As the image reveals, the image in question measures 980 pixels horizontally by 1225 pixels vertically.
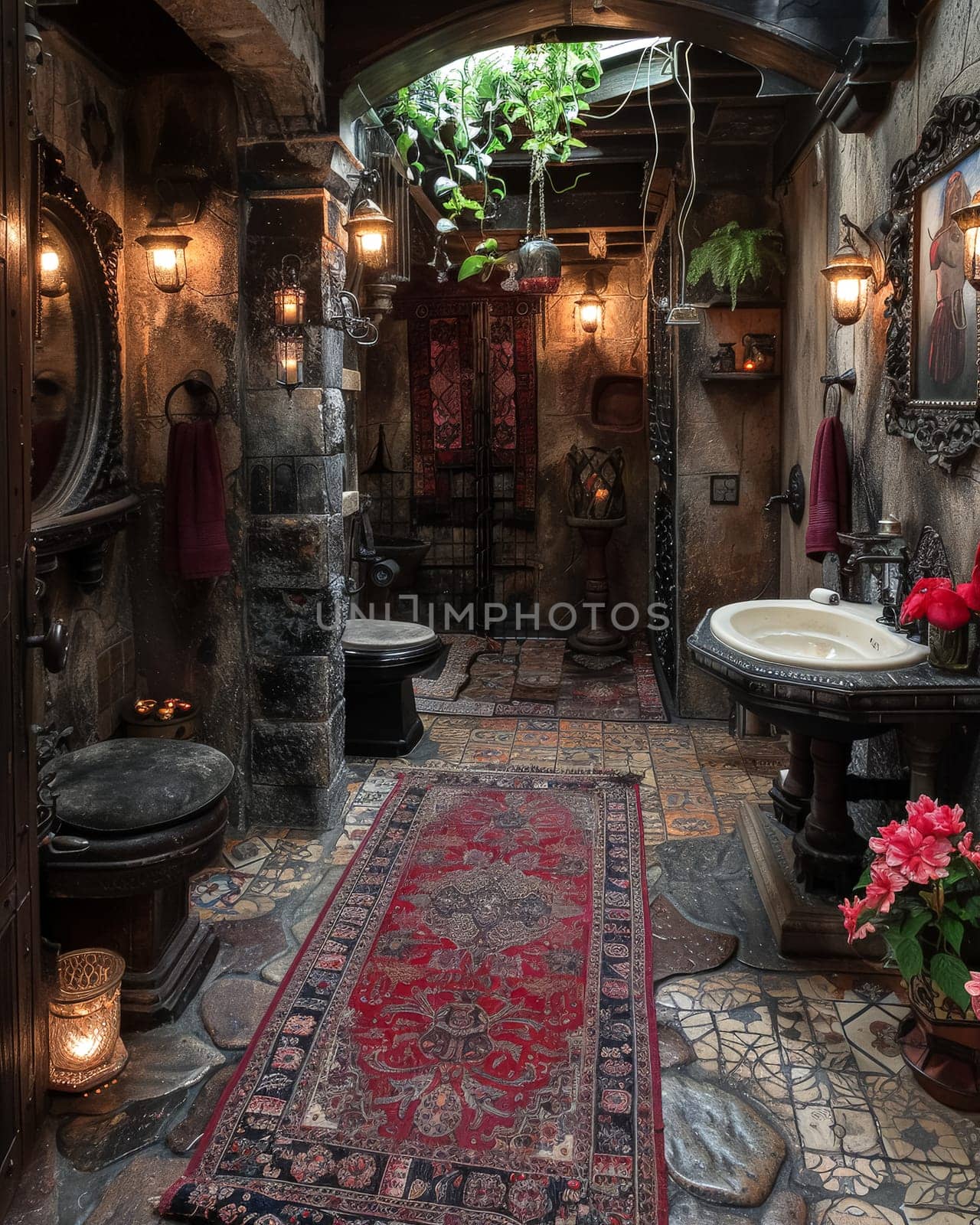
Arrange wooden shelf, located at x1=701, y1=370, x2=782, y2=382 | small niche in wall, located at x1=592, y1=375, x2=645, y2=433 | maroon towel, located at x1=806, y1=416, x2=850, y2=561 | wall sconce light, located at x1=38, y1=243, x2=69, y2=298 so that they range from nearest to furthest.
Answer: wall sconce light, located at x1=38, y1=243, x2=69, y2=298
maroon towel, located at x1=806, y1=416, x2=850, y2=561
wooden shelf, located at x1=701, y1=370, x2=782, y2=382
small niche in wall, located at x1=592, y1=375, x2=645, y2=433

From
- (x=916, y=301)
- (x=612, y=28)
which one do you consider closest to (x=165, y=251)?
(x=612, y=28)

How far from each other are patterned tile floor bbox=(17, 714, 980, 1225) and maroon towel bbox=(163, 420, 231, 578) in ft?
3.85

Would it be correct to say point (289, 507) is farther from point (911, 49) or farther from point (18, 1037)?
point (911, 49)

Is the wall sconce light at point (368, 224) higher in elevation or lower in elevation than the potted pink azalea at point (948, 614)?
higher

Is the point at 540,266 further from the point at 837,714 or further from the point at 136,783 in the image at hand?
the point at 136,783

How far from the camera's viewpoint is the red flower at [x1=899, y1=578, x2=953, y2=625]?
9.42 ft

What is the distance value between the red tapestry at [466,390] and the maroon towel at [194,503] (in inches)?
181

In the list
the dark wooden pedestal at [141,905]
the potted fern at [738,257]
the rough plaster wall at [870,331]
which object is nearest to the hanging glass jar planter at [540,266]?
the potted fern at [738,257]

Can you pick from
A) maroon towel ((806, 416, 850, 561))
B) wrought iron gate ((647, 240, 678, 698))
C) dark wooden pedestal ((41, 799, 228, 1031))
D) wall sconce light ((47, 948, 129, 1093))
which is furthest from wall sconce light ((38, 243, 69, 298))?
wrought iron gate ((647, 240, 678, 698))

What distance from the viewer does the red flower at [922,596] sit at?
287 cm

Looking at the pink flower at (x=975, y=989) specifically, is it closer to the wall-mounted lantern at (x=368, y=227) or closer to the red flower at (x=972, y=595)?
the red flower at (x=972, y=595)

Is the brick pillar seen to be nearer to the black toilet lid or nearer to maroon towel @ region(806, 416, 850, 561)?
the black toilet lid

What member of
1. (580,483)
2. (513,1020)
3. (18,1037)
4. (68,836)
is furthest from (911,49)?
(580,483)

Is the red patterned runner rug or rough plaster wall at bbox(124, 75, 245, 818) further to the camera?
rough plaster wall at bbox(124, 75, 245, 818)
